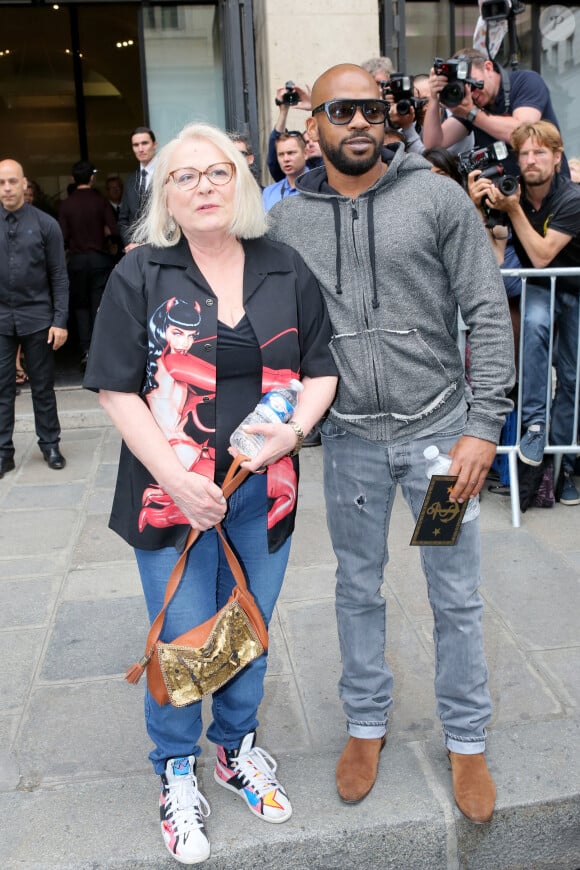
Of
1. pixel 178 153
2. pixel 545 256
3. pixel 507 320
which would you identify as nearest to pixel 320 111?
pixel 178 153

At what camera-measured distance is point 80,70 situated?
11.9 metres

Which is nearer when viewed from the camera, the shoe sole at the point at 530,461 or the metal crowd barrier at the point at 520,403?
the metal crowd barrier at the point at 520,403

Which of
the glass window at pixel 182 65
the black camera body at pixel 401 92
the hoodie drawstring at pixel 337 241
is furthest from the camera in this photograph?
the glass window at pixel 182 65

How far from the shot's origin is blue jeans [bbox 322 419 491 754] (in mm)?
2455

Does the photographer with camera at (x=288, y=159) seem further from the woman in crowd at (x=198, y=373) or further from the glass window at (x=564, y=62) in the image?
the glass window at (x=564, y=62)

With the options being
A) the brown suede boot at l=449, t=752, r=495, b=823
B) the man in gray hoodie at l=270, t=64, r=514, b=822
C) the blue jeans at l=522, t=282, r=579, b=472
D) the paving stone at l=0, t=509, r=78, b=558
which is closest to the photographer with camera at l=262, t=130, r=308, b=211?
the blue jeans at l=522, t=282, r=579, b=472

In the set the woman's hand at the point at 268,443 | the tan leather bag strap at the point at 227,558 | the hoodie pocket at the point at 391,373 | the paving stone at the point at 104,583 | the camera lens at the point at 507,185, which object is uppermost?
the camera lens at the point at 507,185

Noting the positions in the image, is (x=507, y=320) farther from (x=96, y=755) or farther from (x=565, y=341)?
(x=565, y=341)

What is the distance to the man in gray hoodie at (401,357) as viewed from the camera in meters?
2.31

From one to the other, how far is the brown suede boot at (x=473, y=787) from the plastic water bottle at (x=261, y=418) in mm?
1149

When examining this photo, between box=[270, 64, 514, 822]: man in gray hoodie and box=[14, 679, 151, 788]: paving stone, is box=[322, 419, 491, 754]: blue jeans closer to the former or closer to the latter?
box=[270, 64, 514, 822]: man in gray hoodie

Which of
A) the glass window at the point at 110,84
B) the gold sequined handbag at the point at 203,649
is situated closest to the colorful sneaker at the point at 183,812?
the gold sequined handbag at the point at 203,649

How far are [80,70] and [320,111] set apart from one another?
10.9 metres

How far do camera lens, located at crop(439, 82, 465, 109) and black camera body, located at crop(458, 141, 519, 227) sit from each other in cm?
34
